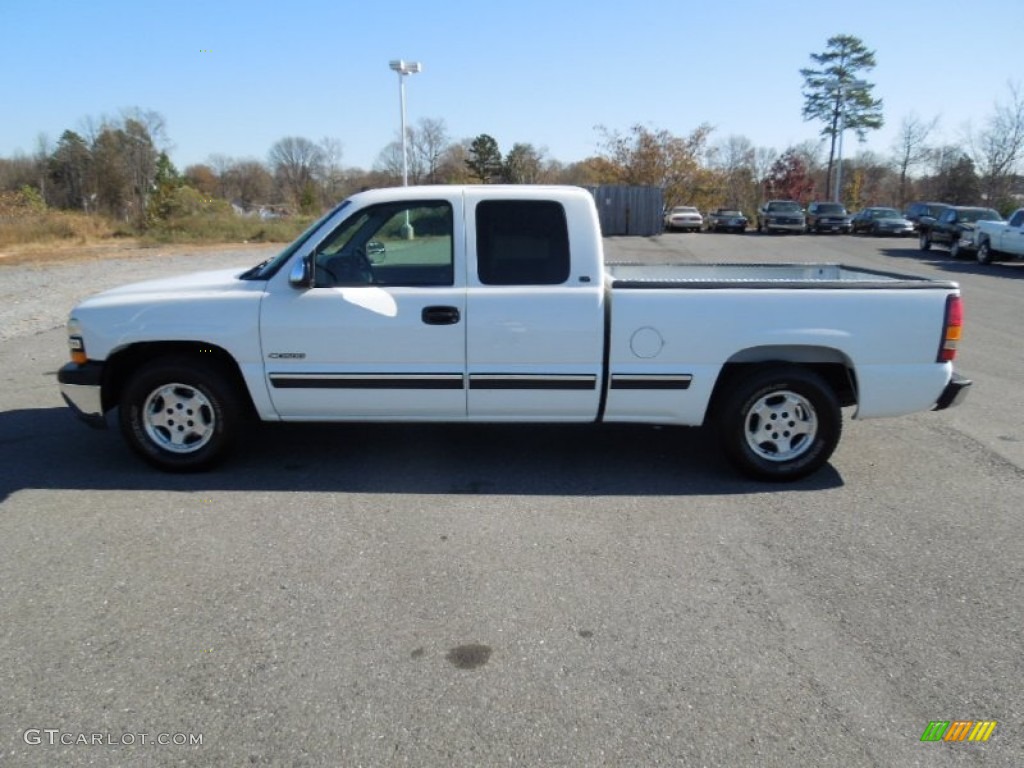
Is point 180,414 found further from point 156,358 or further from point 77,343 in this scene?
point 77,343

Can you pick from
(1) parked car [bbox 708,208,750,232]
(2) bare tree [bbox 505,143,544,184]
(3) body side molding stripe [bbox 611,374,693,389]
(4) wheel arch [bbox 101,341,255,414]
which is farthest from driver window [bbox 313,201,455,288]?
(2) bare tree [bbox 505,143,544,184]

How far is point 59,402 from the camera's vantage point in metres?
6.53

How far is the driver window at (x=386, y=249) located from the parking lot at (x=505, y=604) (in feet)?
4.33

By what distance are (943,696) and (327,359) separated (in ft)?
12.1

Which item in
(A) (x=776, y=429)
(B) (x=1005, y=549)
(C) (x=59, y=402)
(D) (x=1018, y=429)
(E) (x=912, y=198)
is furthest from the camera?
(E) (x=912, y=198)

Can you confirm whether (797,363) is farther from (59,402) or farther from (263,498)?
(59,402)

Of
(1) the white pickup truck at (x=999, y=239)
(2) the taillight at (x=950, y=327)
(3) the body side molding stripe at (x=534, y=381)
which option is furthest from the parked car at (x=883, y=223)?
(3) the body side molding stripe at (x=534, y=381)

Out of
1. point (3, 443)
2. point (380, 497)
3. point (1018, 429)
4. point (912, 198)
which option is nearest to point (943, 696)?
point (380, 497)

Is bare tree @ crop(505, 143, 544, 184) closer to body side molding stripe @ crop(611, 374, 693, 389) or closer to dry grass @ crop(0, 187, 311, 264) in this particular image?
dry grass @ crop(0, 187, 311, 264)

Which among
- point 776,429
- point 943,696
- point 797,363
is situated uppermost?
point 797,363

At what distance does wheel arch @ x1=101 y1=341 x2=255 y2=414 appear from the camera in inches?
184

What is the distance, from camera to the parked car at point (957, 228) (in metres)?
23.5

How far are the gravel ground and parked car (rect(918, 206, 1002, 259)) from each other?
75.6 ft

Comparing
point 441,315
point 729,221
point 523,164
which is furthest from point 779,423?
point 523,164
